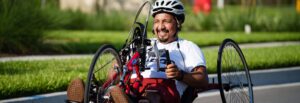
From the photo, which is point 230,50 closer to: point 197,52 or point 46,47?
point 197,52

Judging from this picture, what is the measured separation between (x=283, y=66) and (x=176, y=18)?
5.64m

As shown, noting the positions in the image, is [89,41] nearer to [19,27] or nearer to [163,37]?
[19,27]

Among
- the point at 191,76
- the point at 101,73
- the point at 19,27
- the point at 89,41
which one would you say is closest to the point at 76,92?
the point at 101,73

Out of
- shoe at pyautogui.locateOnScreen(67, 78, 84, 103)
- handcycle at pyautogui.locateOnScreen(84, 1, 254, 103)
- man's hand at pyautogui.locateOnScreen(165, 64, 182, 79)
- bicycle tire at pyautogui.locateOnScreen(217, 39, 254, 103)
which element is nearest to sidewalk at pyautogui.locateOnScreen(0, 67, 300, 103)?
bicycle tire at pyautogui.locateOnScreen(217, 39, 254, 103)

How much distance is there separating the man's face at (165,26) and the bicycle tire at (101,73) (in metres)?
0.46

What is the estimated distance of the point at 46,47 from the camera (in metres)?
14.8

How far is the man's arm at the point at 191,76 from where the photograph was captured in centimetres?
584

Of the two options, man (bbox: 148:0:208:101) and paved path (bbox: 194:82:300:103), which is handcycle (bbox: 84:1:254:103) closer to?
man (bbox: 148:0:208:101)

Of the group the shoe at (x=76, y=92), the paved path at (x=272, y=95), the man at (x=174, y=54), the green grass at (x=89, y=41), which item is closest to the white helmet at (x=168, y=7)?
the man at (x=174, y=54)

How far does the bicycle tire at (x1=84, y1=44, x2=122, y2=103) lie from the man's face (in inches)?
18.1

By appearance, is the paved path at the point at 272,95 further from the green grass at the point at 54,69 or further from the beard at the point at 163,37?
the beard at the point at 163,37

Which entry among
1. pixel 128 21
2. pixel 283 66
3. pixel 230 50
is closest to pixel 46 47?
pixel 283 66

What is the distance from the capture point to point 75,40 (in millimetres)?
18016

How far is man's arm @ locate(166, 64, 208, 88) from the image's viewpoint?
5844 millimetres
